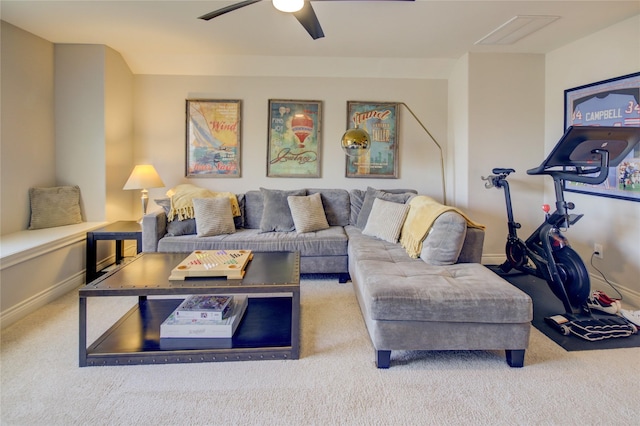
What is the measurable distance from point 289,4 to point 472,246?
2.06 m

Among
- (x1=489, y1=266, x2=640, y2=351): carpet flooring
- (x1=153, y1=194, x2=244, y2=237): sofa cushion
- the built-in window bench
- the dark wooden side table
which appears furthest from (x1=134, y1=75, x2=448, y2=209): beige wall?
(x1=489, y1=266, x2=640, y2=351): carpet flooring

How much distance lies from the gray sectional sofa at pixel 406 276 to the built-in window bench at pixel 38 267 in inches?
24.8

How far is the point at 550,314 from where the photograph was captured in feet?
8.58

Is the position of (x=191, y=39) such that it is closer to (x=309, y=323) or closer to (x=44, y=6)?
(x=44, y=6)

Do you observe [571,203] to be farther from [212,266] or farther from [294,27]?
[294,27]

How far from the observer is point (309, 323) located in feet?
7.97

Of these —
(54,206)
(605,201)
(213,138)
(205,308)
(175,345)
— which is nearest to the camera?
(175,345)

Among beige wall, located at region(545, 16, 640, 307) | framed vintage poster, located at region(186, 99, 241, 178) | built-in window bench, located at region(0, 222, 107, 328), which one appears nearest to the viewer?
built-in window bench, located at region(0, 222, 107, 328)

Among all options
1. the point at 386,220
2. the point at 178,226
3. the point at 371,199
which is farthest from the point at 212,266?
the point at 371,199

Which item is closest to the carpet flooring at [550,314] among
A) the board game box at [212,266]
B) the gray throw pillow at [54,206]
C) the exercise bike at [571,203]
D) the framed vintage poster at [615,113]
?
the exercise bike at [571,203]

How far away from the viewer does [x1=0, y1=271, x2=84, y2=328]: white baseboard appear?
7.80ft

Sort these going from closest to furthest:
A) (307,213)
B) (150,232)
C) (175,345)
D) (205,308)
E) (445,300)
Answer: (445,300), (175,345), (205,308), (150,232), (307,213)

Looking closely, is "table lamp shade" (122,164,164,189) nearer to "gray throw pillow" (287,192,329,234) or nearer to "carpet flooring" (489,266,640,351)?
"gray throw pillow" (287,192,329,234)

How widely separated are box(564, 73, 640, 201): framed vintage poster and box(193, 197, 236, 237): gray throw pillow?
3.50m
